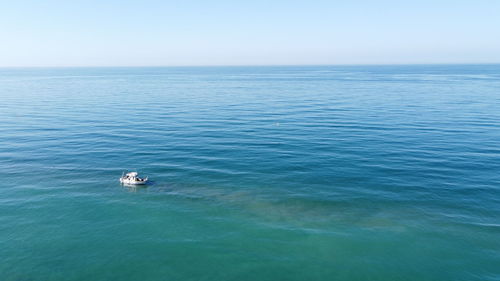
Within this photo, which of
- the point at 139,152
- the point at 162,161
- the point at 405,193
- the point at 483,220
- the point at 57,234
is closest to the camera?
the point at 57,234

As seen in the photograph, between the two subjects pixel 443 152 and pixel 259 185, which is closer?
pixel 259 185

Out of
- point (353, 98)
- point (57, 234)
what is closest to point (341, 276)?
A: point (57, 234)

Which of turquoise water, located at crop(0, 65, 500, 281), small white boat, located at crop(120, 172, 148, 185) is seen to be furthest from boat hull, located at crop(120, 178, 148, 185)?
turquoise water, located at crop(0, 65, 500, 281)

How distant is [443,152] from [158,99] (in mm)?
119064

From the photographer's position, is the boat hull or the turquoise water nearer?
the turquoise water

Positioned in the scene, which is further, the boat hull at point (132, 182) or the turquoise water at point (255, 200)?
the boat hull at point (132, 182)

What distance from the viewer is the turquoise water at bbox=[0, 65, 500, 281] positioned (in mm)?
33812

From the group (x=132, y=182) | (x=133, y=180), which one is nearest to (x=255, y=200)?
(x=133, y=180)

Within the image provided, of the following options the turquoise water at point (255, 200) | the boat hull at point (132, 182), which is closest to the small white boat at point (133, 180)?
the boat hull at point (132, 182)

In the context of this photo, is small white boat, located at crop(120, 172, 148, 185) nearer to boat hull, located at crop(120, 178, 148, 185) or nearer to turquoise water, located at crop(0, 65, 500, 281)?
boat hull, located at crop(120, 178, 148, 185)

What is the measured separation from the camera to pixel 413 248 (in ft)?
118

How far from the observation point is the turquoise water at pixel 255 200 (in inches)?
1331

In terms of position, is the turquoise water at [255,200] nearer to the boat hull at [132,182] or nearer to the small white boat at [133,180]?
the boat hull at [132,182]

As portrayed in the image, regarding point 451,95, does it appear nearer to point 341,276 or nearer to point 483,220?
point 483,220
